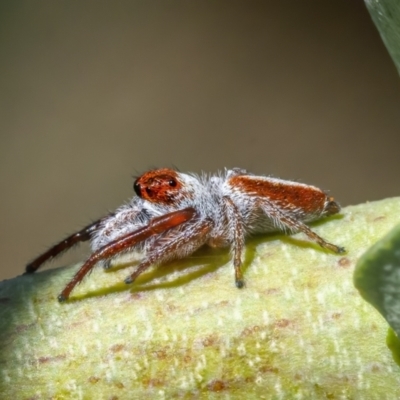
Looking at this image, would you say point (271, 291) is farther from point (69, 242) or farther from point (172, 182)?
point (69, 242)

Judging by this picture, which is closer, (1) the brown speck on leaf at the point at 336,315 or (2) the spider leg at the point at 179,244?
(1) the brown speck on leaf at the point at 336,315

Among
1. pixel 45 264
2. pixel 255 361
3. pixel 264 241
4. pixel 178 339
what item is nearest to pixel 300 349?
pixel 255 361

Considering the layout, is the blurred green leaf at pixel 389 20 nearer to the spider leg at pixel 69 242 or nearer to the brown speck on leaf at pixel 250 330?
the brown speck on leaf at pixel 250 330

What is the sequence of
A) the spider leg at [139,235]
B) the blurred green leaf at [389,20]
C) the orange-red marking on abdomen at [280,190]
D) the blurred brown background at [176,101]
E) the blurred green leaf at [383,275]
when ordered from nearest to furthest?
the blurred green leaf at [383,275]
the blurred green leaf at [389,20]
the spider leg at [139,235]
the orange-red marking on abdomen at [280,190]
the blurred brown background at [176,101]

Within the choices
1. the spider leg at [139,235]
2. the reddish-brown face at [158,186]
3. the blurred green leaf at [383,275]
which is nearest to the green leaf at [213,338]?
the spider leg at [139,235]

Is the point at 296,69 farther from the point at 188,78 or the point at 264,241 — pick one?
the point at 264,241

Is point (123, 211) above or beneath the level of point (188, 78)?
beneath

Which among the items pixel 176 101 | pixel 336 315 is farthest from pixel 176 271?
pixel 176 101
